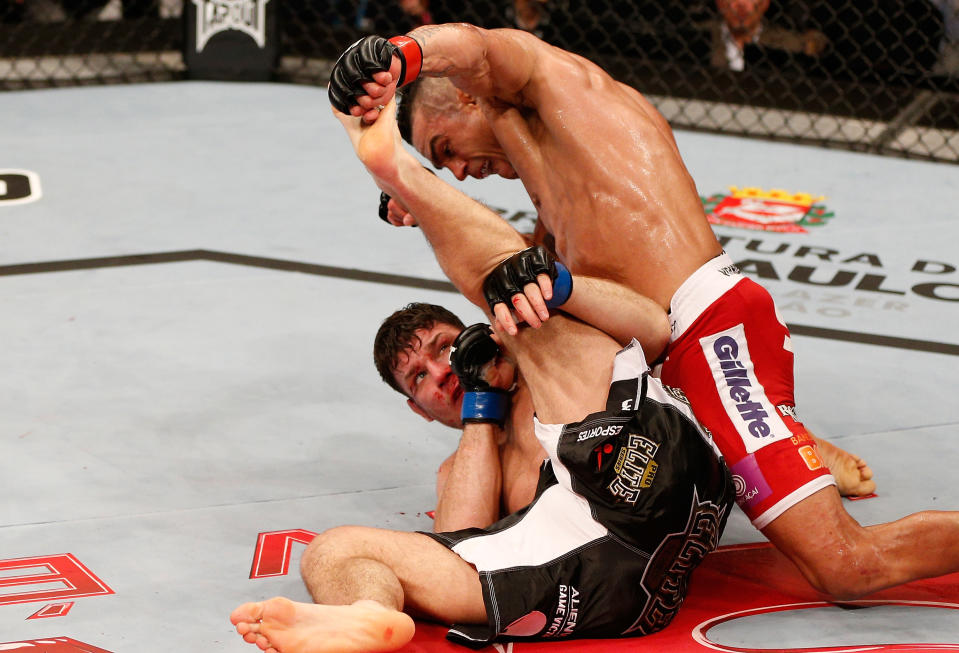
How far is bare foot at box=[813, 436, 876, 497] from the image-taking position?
2781mm

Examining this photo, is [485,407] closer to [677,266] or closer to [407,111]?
[677,266]

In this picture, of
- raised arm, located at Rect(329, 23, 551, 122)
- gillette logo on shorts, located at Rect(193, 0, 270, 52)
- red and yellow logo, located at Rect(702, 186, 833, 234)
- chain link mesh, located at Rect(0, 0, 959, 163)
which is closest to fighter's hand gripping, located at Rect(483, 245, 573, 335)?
raised arm, located at Rect(329, 23, 551, 122)

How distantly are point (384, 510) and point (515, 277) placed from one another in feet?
2.80

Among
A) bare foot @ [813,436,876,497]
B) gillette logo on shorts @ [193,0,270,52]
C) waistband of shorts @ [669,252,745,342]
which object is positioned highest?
waistband of shorts @ [669,252,745,342]

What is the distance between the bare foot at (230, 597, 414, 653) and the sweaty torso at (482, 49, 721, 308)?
0.85 meters

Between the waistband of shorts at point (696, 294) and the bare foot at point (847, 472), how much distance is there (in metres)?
0.54

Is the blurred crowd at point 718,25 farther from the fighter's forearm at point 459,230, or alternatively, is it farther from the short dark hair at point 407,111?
the fighter's forearm at point 459,230

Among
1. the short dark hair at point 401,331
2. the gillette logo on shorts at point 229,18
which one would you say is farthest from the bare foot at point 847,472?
the gillette logo on shorts at point 229,18

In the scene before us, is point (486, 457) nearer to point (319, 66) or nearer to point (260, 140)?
point (260, 140)

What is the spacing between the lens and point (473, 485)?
8.05ft

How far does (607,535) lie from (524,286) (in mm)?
454

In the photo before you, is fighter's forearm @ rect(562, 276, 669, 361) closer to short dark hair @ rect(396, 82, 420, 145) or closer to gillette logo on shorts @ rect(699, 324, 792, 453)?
gillette logo on shorts @ rect(699, 324, 792, 453)

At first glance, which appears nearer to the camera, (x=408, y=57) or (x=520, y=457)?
(x=408, y=57)

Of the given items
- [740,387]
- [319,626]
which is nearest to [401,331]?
[740,387]
